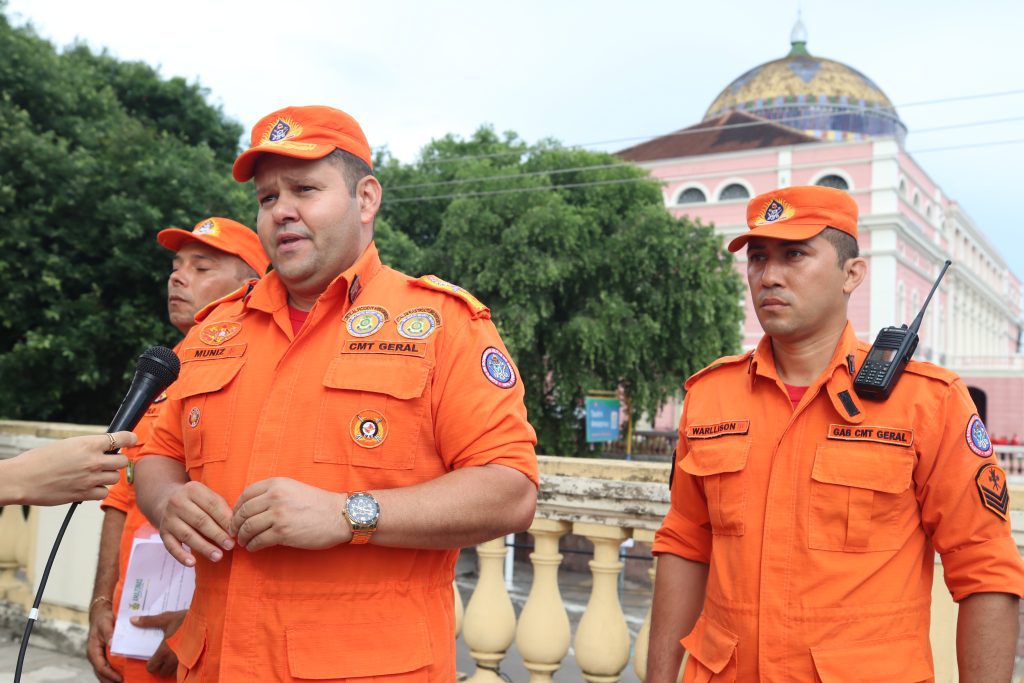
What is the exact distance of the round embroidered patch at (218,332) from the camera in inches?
93.5

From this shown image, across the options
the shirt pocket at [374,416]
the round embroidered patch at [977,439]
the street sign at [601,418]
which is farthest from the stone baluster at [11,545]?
the street sign at [601,418]

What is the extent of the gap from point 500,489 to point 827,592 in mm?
864

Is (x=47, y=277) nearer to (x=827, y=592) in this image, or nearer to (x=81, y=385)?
(x=81, y=385)

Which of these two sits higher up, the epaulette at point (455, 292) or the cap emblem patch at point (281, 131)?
the cap emblem patch at point (281, 131)

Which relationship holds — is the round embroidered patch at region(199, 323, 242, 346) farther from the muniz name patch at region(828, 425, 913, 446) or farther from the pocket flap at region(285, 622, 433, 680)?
the muniz name patch at region(828, 425, 913, 446)

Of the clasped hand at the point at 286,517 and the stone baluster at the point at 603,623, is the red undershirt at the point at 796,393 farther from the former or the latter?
the clasped hand at the point at 286,517

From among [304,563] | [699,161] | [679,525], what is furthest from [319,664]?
[699,161]

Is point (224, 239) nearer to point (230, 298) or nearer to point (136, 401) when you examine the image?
point (230, 298)

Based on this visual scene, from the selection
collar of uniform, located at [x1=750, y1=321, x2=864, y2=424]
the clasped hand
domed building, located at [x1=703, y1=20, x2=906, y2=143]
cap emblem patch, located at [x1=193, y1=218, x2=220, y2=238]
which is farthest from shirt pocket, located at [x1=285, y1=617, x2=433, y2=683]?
domed building, located at [x1=703, y1=20, x2=906, y2=143]

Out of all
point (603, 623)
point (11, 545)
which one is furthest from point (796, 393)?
point (11, 545)

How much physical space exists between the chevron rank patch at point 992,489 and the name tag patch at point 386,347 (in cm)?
136

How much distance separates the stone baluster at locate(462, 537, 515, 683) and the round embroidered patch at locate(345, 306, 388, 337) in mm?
1675

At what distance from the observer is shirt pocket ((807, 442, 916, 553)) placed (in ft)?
7.34

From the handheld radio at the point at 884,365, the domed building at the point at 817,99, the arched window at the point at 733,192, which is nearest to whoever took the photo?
the handheld radio at the point at 884,365
